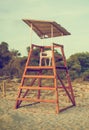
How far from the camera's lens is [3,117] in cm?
1044

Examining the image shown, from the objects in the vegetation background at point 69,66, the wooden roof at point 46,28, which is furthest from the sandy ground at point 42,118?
the vegetation background at point 69,66

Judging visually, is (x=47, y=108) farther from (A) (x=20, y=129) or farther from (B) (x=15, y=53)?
(B) (x=15, y=53)

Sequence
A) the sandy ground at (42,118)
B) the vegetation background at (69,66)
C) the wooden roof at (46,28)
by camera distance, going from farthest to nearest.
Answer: the vegetation background at (69,66)
the wooden roof at (46,28)
the sandy ground at (42,118)

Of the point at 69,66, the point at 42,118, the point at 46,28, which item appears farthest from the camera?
the point at 69,66

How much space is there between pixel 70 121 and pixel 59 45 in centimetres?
408

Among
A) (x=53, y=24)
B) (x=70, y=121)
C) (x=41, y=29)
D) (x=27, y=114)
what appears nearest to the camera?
(x=70, y=121)

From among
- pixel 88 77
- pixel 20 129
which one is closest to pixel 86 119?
pixel 20 129

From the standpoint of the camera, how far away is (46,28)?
1331 cm

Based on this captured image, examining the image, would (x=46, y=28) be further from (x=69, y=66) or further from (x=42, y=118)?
(x=69, y=66)

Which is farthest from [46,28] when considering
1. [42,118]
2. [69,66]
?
[69,66]

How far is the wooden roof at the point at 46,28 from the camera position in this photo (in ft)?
41.5

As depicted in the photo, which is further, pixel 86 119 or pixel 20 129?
pixel 86 119

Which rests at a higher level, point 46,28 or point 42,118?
point 46,28

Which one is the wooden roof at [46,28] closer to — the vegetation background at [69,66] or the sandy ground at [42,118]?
the sandy ground at [42,118]
